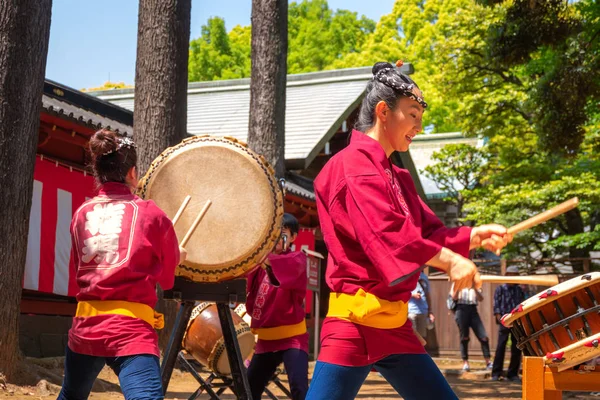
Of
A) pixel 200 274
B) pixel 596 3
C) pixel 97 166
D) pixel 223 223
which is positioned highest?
pixel 596 3

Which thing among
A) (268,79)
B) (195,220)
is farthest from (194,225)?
(268,79)

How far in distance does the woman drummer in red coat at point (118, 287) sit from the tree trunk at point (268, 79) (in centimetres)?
650

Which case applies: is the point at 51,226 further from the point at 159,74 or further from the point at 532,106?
the point at 532,106

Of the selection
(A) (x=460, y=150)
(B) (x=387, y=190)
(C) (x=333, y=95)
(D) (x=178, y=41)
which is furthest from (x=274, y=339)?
(A) (x=460, y=150)

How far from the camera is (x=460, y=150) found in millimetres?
23328

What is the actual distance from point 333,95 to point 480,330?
720cm

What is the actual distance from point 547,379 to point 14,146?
4.25m

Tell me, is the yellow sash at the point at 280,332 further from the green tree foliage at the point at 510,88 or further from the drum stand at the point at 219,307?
the green tree foliage at the point at 510,88

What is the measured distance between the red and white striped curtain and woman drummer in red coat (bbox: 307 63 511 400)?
21.6ft

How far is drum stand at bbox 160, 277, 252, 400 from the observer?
483 centimetres

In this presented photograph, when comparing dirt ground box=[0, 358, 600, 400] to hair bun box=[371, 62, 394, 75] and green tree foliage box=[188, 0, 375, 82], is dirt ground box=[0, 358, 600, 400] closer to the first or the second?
hair bun box=[371, 62, 394, 75]

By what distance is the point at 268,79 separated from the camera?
10203 mm

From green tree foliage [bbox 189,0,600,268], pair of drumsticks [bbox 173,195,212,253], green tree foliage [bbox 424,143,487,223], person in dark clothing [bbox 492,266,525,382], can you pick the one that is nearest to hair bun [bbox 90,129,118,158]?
pair of drumsticks [bbox 173,195,212,253]

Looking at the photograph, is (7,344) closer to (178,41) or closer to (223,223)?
(223,223)
